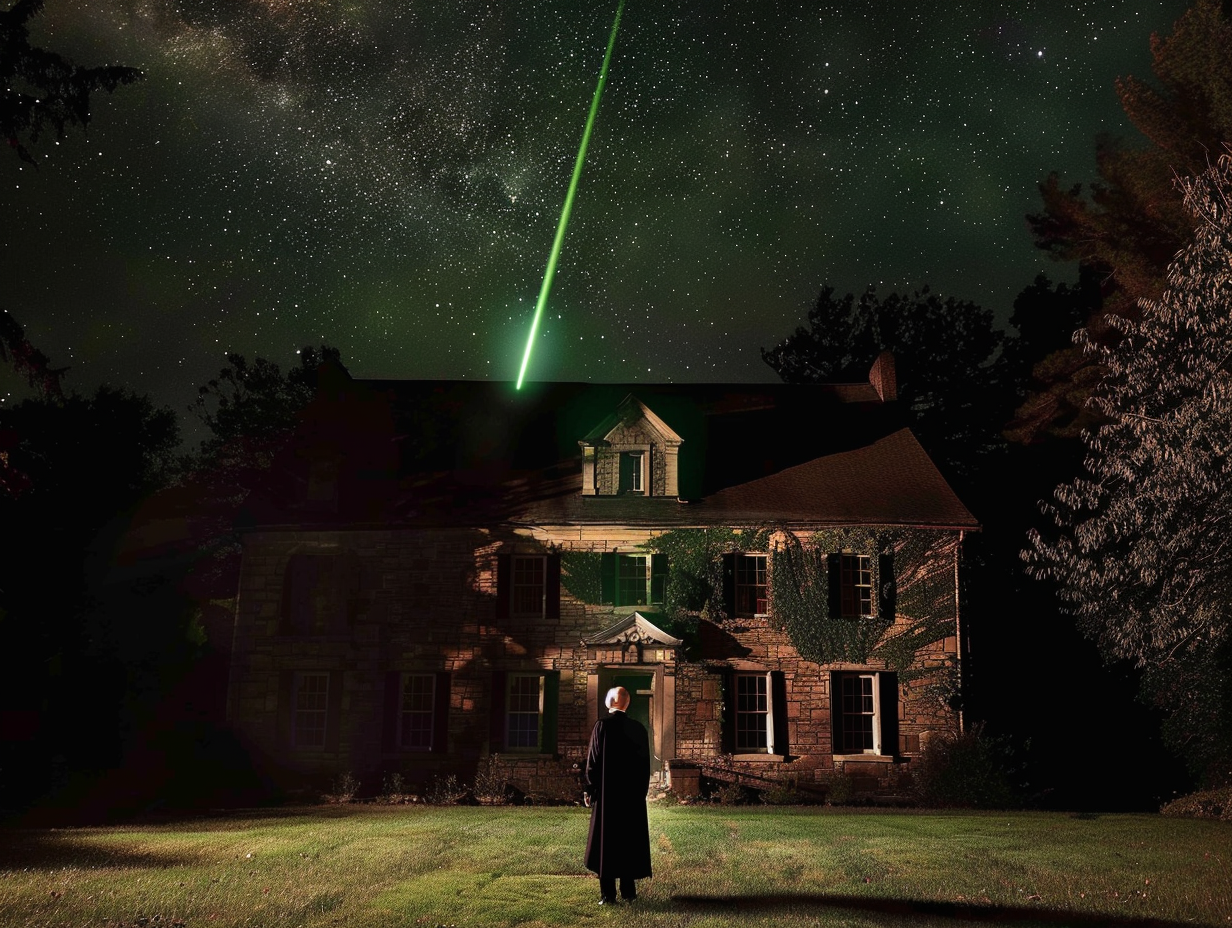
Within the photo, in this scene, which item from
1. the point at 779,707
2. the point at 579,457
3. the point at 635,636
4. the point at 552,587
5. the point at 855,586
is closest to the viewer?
the point at 635,636

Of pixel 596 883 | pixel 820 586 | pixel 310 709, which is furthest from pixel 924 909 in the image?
pixel 310 709

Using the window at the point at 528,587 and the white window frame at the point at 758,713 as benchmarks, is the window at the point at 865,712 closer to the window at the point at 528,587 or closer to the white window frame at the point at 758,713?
the white window frame at the point at 758,713

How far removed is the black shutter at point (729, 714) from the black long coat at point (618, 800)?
15253mm

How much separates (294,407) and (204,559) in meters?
6.53

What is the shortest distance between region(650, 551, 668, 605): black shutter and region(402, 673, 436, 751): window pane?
5.59 metres

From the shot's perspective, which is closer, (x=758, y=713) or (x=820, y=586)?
(x=758, y=713)

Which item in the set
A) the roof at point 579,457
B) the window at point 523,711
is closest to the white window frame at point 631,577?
the roof at point 579,457

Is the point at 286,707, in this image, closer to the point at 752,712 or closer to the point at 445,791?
the point at 445,791

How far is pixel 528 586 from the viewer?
27.1 metres

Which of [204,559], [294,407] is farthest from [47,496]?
[294,407]

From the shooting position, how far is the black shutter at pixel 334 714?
87.3ft

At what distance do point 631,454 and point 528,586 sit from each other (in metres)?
4.07

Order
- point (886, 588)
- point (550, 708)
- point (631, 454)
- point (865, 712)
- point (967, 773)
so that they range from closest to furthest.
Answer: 1. point (967, 773)
2. point (865, 712)
3. point (550, 708)
4. point (886, 588)
5. point (631, 454)

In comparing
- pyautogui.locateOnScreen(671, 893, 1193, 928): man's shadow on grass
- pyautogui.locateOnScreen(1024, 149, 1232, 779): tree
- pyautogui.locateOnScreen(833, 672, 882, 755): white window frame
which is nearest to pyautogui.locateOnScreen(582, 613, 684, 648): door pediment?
pyautogui.locateOnScreen(833, 672, 882, 755): white window frame
